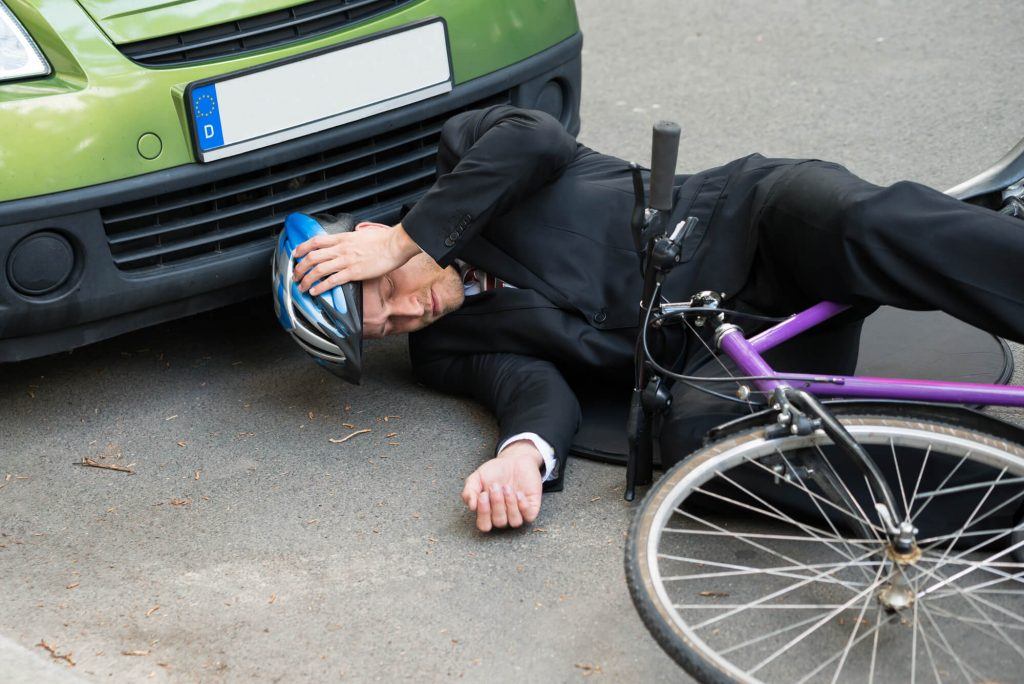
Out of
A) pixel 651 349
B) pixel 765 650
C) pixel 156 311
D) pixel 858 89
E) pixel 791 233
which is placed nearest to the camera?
pixel 765 650

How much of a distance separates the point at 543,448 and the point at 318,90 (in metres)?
1.19

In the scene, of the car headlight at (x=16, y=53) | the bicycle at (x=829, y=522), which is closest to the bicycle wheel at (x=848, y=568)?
the bicycle at (x=829, y=522)

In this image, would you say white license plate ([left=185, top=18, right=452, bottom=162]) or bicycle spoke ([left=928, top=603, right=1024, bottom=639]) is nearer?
bicycle spoke ([left=928, top=603, right=1024, bottom=639])

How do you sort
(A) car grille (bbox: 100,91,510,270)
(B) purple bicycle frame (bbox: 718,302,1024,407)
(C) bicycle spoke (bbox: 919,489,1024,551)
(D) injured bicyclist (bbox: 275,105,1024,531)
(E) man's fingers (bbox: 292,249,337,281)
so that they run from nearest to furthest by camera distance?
(C) bicycle spoke (bbox: 919,489,1024,551), (B) purple bicycle frame (bbox: 718,302,1024,407), (D) injured bicyclist (bbox: 275,105,1024,531), (E) man's fingers (bbox: 292,249,337,281), (A) car grille (bbox: 100,91,510,270)

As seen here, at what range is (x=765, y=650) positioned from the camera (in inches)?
101

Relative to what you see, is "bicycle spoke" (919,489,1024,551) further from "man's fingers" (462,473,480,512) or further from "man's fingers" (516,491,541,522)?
"man's fingers" (462,473,480,512)

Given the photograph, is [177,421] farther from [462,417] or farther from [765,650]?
[765,650]

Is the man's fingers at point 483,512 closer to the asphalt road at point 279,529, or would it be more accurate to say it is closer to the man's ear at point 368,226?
the asphalt road at point 279,529

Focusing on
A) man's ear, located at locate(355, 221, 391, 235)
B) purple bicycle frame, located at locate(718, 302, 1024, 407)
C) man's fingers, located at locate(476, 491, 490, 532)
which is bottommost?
man's fingers, located at locate(476, 491, 490, 532)

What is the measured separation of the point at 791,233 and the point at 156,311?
1.78m

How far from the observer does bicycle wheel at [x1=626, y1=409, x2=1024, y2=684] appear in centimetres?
234

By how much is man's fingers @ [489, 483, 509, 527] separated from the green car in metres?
1.05

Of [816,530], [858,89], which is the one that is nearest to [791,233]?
[816,530]

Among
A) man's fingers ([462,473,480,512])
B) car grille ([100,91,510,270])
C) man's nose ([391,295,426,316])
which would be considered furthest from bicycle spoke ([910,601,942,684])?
car grille ([100,91,510,270])
